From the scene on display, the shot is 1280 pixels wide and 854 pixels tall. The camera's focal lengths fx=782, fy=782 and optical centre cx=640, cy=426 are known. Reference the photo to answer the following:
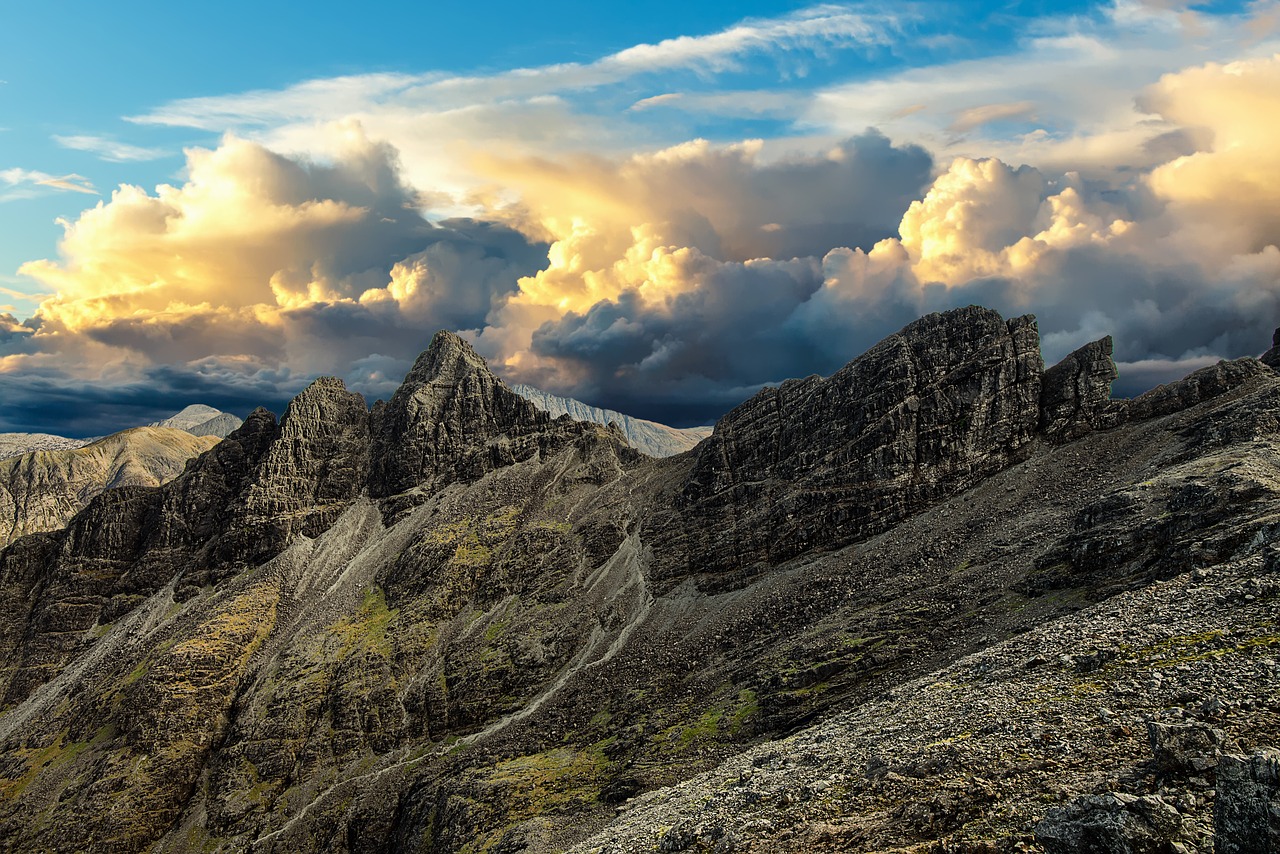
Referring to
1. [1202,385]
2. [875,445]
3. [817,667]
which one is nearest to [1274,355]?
[1202,385]

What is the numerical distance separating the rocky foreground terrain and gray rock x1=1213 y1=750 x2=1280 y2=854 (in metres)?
0.09

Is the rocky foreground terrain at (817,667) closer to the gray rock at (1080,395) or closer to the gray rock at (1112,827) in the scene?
the gray rock at (1112,827)

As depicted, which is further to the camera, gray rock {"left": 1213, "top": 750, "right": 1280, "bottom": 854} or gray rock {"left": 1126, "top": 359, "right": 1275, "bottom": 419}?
gray rock {"left": 1126, "top": 359, "right": 1275, "bottom": 419}

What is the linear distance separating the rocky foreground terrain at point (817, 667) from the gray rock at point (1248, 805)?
94mm

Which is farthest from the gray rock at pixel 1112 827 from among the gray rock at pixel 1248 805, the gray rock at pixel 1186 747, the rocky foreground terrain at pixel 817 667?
the gray rock at pixel 1186 747

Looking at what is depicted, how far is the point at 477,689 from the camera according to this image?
165 metres

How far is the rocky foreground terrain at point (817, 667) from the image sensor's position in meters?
46.3

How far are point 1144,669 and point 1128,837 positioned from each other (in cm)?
2572

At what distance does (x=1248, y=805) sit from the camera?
2842 cm

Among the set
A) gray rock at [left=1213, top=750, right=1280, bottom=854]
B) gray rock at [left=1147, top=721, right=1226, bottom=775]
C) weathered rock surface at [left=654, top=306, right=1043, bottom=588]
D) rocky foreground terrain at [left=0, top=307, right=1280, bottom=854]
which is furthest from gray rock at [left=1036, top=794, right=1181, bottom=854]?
weathered rock surface at [left=654, top=306, right=1043, bottom=588]

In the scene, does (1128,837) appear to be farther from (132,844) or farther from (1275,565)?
(132,844)

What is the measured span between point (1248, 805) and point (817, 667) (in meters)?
84.1

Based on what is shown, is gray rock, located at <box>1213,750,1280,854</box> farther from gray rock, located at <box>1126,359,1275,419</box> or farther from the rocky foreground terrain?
gray rock, located at <box>1126,359,1275,419</box>

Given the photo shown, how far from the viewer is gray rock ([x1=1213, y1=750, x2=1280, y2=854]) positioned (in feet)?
91.5
